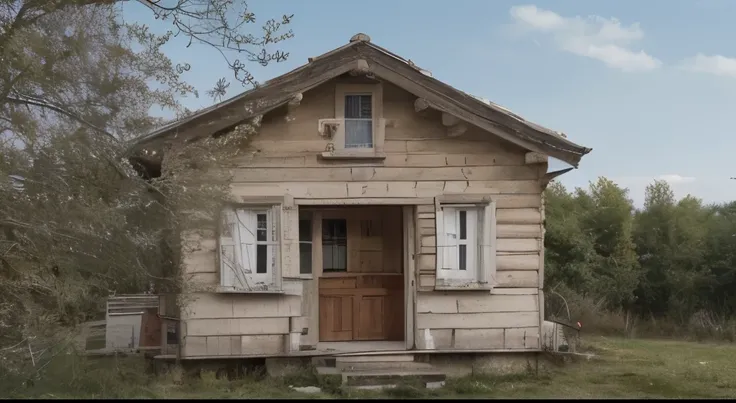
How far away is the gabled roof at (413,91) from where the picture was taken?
402 inches

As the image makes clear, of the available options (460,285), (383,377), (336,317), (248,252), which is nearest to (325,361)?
(383,377)

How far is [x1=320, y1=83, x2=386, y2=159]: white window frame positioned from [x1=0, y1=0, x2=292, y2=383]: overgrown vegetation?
7.42 ft

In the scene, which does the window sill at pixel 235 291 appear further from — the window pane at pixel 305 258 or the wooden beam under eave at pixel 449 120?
the wooden beam under eave at pixel 449 120

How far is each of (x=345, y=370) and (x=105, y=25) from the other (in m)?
5.47

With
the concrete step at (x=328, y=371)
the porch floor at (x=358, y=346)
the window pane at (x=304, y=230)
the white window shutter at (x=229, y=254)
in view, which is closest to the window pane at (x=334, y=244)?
the window pane at (x=304, y=230)

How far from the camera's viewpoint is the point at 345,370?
33.7ft

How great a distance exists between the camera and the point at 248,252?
10.6 m

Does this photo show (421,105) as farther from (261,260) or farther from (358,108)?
(261,260)

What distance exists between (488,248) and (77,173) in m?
5.71

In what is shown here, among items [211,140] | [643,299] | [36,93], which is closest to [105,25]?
[36,93]

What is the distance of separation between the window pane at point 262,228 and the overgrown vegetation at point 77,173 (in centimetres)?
182

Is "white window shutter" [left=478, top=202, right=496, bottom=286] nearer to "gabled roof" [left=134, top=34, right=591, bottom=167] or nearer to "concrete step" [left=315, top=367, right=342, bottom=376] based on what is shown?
"gabled roof" [left=134, top=34, right=591, bottom=167]

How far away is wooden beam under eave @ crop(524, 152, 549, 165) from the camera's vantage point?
10641mm

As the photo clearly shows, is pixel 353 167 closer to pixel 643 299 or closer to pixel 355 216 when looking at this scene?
pixel 355 216
